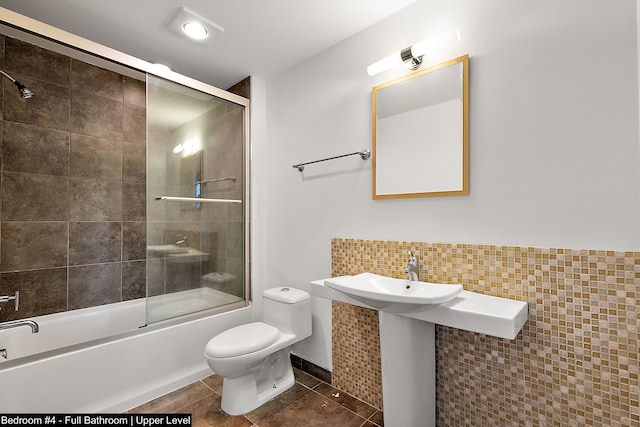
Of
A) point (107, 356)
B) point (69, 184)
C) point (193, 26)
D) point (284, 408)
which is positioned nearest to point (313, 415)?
point (284, 408)

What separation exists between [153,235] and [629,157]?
8.22ft

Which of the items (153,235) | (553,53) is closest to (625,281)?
(553,53)

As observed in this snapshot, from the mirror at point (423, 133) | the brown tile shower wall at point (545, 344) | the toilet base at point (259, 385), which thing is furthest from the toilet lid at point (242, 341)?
the mirror at point (423, 133)

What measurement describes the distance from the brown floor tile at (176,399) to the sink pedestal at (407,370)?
1220mm

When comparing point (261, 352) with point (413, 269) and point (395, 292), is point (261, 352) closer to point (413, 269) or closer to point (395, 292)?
point (395, 292)

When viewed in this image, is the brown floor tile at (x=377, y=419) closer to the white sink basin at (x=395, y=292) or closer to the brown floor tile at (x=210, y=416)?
the brown floor tile at (x=210, y=416)

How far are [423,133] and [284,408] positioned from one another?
6.07 feet

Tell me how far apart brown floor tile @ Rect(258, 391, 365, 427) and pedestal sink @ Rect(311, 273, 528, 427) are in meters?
0.33

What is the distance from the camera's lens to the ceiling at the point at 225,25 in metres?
1.79

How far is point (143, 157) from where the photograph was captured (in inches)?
Result: 109

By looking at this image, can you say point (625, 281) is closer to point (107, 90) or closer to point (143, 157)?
point (143, 157)

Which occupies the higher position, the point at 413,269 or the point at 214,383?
the point at 413,269

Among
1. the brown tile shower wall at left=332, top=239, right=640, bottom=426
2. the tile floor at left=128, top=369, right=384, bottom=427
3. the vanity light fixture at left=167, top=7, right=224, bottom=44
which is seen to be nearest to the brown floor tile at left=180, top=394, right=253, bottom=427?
the tile floor at left=128, top=369, right=384, bottom=427

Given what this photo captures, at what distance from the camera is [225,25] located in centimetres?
198
